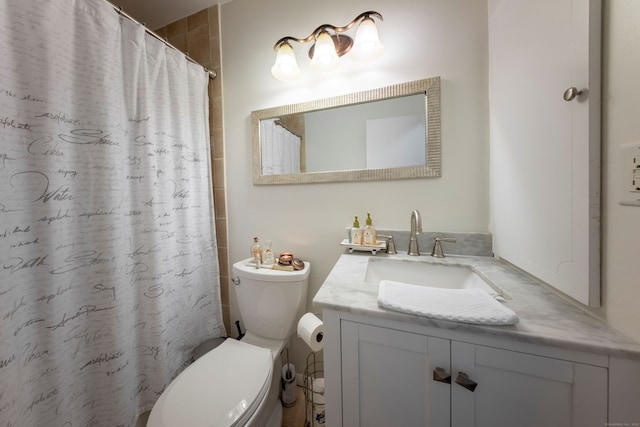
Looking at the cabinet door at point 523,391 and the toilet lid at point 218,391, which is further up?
the cabinet door at point 523,391

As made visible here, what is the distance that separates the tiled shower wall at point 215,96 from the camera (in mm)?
1437

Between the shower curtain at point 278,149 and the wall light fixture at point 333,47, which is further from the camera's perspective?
the shower curtain at point 278,149

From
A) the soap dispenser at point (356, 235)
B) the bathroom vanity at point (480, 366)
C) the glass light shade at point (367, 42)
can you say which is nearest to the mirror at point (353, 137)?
the glass light shade at point (367, 42)

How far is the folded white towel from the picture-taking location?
0.51 metres

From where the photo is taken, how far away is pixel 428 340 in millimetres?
558

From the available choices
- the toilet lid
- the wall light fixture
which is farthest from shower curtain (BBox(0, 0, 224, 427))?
the wall light fixture

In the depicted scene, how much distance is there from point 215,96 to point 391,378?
170 centimetres

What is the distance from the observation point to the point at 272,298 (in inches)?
43.2

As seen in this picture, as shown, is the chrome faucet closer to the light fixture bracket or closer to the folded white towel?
the folded white towel

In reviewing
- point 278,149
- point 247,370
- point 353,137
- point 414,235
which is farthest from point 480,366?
point 278,149

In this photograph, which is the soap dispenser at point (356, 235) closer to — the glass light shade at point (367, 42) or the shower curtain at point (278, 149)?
the shower curtain at point (278, 149)

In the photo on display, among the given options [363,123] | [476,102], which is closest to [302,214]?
[363,123]

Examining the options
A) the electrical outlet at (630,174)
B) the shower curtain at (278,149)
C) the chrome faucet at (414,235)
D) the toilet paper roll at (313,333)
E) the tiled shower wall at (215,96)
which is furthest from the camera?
the tiled shower wall at (215,96)

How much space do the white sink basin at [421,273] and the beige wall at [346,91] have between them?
21 centimetres
